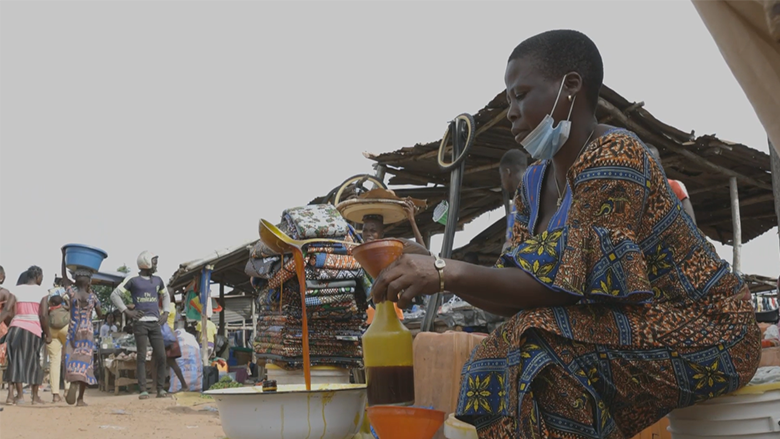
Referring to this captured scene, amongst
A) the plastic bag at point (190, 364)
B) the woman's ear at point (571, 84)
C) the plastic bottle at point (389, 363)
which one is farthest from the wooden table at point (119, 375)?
the woman's ear at point (571, 84)

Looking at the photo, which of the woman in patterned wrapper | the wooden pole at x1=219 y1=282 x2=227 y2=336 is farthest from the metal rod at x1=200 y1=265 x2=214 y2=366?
the woman in patterned wrapper

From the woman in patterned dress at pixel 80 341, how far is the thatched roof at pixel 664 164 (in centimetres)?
455

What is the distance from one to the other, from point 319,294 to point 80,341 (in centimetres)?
638

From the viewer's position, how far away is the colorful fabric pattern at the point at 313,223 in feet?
13.0

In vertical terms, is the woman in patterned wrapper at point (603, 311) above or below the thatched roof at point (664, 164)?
below

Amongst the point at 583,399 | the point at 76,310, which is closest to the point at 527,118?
the point at 583,399

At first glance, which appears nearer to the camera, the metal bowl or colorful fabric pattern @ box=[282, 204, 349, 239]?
the metal bowl

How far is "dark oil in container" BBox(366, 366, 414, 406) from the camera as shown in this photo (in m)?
1.74

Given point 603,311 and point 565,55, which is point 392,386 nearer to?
point 603,311

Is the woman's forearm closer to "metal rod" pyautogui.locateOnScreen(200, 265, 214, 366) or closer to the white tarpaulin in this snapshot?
the white tarpaulin

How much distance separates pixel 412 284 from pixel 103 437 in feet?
17.6

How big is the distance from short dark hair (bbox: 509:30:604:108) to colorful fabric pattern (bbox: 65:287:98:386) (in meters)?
8.61

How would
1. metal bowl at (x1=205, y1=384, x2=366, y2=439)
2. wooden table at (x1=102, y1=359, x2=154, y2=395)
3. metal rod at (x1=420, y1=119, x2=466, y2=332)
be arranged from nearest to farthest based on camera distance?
1. metal bowl at (x1=205, y1=384, x2=366, y2=439)
2. metal rod at (x1=420, y1=119, x2=466, y2=332)
3. wooden table at (x1=102, y1=359, x2=154, y2=395)

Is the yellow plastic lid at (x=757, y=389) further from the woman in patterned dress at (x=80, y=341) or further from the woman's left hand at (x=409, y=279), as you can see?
the woman in patterned dress at (x=80, y=341)
